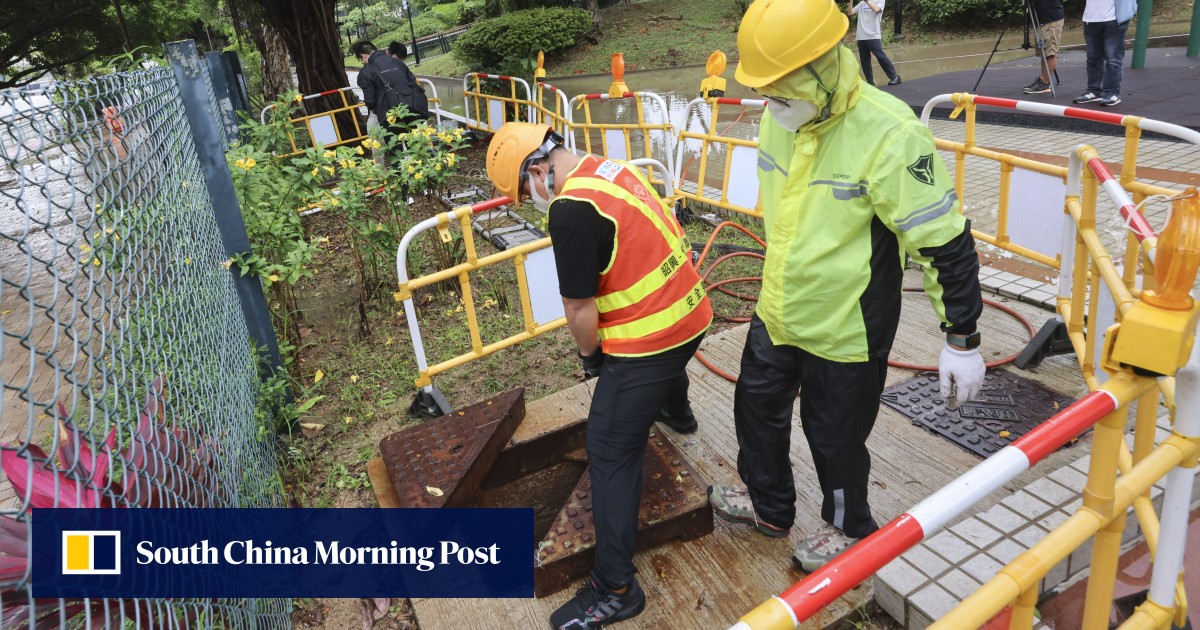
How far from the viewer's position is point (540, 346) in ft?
16.2

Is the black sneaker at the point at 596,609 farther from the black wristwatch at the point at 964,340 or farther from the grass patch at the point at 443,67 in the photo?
the grass patch at the point at 443,67

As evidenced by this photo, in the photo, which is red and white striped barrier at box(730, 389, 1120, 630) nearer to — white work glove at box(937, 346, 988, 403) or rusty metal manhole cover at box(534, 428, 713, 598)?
white work glove at box(937, 346, 988, 403)

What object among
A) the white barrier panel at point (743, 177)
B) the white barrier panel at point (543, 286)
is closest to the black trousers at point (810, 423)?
the white barrier panel at point (543, 286)

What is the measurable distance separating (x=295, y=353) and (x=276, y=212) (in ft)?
3.07

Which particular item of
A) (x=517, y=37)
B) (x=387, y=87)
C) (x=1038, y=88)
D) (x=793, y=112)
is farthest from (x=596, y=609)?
(x=517, y=37)

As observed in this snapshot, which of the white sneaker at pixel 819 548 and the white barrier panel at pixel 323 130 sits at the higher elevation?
the white barrier panel at pixel 323 130

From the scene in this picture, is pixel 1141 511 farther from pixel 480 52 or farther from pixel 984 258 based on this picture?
pixel 480 52

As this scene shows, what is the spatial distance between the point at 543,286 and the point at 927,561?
2.49 metres

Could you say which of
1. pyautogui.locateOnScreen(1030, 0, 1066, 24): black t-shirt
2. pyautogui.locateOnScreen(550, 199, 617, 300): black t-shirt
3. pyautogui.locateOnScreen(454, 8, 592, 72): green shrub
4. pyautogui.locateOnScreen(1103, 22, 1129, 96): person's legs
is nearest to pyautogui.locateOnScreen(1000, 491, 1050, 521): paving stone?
pyautogui.locateOnScreen(550, 199, 617, 300): black t-shirt

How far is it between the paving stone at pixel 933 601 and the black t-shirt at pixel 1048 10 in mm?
8715

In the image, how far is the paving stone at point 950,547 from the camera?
96.3 inches

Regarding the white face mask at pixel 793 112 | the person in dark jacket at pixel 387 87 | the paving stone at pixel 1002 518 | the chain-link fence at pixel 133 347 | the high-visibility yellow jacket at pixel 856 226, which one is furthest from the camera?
the person in dark jacket at pixel 387 87

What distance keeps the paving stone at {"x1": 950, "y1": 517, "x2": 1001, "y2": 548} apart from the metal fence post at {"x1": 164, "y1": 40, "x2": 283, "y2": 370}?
133 inches

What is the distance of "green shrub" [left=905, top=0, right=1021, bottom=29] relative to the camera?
54.3 feet
